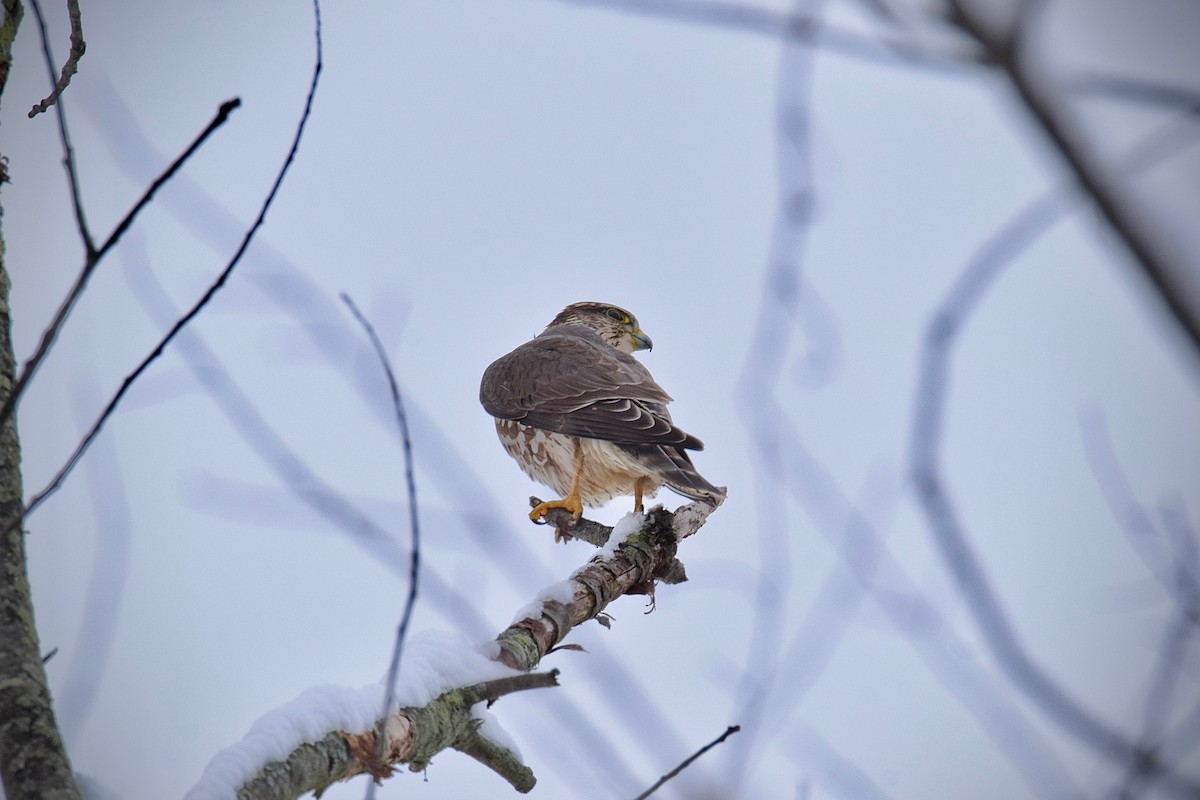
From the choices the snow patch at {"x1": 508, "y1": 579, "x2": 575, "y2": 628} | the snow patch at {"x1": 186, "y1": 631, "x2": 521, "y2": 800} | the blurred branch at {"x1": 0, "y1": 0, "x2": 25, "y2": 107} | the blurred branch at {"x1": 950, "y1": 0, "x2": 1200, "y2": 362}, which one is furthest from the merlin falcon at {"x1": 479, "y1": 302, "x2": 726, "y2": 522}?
the blurred branch at {"x1": 950, "y1": 0, "x2": 1200, "y2": 362}

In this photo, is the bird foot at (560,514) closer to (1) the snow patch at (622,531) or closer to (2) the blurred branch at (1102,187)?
(1) the snow patch at (622,531)

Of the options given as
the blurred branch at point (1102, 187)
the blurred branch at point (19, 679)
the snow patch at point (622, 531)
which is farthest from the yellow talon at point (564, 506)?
the blurred branch at point (1102, 187)

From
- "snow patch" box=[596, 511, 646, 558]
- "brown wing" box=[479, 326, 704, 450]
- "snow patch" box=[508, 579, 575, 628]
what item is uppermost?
"brown wing" box=[479, 326, 704, 450]

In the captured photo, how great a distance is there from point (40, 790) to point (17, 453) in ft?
2.11

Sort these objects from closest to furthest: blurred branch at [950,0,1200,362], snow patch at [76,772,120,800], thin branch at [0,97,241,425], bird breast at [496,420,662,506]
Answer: blurred branch at [950,0,1200,362] → thin branch at [0,97,241,425] → snow patch at [76,772,120,800] → bird breast at [496,420,662,506]

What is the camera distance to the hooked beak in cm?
555

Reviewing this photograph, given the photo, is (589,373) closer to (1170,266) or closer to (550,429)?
(550,429)

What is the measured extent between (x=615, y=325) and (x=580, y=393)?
1554 mm

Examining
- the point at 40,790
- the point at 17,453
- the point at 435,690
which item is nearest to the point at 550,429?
the point at 435,690

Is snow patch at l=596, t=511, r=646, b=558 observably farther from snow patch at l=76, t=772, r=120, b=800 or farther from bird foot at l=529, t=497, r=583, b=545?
snow patch at l=76, t=772, r=120, b=800

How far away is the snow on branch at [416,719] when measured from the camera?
1513mm

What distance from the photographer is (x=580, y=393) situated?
4.07 meters

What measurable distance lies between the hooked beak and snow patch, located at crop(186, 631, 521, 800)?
364 centimetres

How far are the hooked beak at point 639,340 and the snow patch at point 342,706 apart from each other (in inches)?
143
